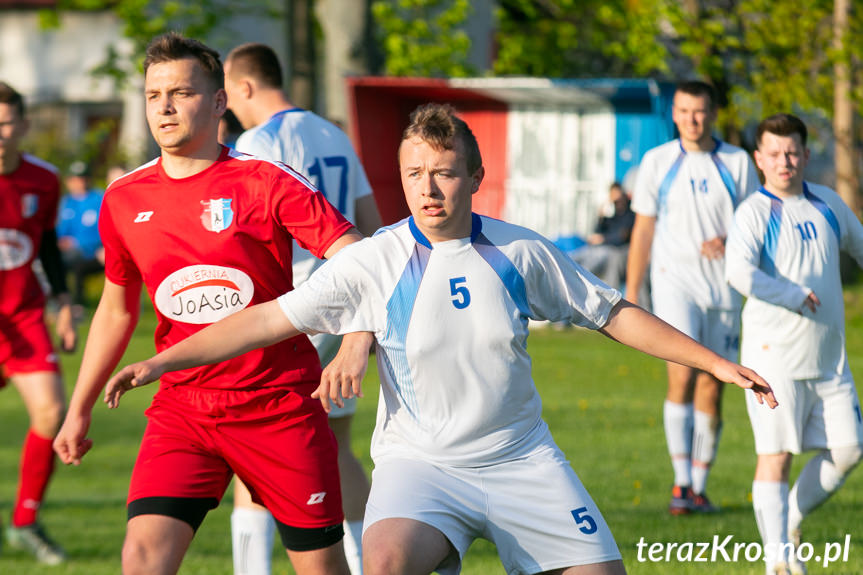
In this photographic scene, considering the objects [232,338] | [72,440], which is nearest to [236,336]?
[232,338]

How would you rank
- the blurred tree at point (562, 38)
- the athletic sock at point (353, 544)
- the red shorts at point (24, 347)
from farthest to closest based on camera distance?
the blurred tree at point (562, 38) → the red shorts at point (24, 347) → the athletic sock at point (353, 544)

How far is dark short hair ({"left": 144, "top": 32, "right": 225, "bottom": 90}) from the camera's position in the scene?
4.71 meters

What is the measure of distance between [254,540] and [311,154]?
1.87 meters

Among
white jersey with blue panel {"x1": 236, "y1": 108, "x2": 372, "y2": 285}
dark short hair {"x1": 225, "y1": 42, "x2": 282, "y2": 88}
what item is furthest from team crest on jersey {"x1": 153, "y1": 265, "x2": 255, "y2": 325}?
dark short hair {"x1": 225, "y1": 42, "x2": 282, "y2": 88}

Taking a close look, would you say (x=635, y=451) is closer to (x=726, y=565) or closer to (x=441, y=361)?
(x=726, y=565)

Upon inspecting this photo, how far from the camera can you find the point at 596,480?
9258 mm

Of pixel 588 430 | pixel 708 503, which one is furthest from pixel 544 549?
pixel 588 430

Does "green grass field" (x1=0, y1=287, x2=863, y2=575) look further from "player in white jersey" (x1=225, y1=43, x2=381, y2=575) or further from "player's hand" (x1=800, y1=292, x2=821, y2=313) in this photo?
"player's hand" (x1=800, y1=292, x2=821, y2=313)

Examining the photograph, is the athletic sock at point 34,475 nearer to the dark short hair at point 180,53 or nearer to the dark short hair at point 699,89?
the dark short hair at point 180,53

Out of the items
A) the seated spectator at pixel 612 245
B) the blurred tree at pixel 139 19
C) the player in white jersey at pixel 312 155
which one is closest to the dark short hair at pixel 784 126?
the player in white jersey at pixel 312 155

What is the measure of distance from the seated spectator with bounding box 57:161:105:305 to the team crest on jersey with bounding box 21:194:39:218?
46.5 ft

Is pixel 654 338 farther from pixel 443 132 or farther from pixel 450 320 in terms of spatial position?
pixel 443 132

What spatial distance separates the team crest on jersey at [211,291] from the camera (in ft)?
15.4

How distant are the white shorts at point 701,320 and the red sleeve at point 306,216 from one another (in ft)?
13.5
